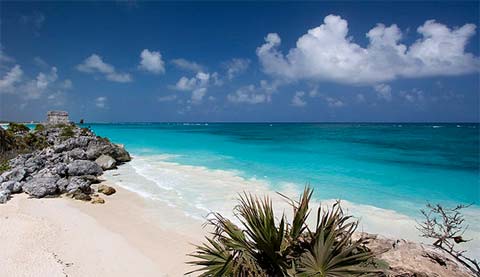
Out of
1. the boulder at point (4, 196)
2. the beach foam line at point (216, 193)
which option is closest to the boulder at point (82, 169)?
the beach foam line at point (216, 193)

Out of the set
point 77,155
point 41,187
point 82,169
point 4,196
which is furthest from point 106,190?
point 77,155

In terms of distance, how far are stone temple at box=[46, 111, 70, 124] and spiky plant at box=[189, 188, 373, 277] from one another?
5052 centimetres

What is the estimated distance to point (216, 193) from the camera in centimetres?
1548

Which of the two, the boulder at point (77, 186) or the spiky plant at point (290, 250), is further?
the boulder at point (77, 186)

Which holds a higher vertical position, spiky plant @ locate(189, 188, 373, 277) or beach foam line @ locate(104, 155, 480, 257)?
spiky plant @ locate(189, 188, 373, 277)

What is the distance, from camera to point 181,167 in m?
24.2

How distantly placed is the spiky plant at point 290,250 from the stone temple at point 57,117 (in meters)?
50.5


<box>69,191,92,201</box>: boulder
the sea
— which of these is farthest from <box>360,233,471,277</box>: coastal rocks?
<box>69,191,92,201</box>: boulder

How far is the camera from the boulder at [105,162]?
21550 millimetres

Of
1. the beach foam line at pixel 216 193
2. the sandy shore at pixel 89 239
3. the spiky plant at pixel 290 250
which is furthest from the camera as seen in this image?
the beach foam line at pixel 216 193

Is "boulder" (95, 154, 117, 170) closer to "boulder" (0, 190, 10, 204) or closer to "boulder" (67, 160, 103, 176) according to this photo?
"boulder" (67, 160, 103, 176)

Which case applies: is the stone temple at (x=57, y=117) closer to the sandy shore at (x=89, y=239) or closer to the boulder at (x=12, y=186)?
the boulder at (x=12, y=186)

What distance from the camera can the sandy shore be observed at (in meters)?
7.05

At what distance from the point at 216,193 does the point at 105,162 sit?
11132 mm
